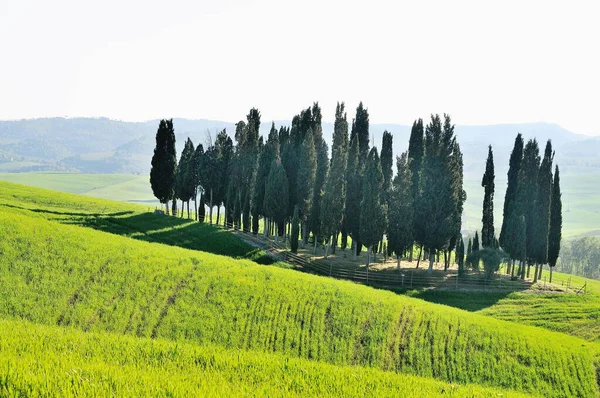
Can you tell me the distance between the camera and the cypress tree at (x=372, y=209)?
57438 mm

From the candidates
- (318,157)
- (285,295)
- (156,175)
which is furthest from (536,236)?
(156,175)

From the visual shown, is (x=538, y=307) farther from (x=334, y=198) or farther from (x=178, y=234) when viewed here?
(x=178, y=234)

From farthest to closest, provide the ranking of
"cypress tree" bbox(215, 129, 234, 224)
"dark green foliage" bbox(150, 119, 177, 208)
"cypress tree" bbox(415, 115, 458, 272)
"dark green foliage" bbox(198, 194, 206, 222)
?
"dark green foliage" bbox(198, 194, 206, 222) → "cypress tree" bbox(215, 129, 234, 224) → "dark green foliage" bbox(150, 119, 177, 208) → "cypress tree" bbox(415, 115, 458, 272)

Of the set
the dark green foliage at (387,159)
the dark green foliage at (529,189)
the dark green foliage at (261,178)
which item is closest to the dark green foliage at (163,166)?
the dark green foliage at (261,178)

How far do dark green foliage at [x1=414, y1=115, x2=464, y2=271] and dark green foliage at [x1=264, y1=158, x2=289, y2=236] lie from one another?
58.7 ft

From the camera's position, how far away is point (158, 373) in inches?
646

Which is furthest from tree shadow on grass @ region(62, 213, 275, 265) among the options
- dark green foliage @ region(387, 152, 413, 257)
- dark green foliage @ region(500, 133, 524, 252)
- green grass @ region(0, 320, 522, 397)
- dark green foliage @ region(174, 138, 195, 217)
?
dark green foliage @ region(500, 133, 524, 252)

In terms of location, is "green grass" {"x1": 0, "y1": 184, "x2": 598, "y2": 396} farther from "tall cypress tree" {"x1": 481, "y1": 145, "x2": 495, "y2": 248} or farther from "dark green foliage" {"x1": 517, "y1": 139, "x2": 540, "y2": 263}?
"tall cypress tree" {"x1": 481, "y1": 145, "x2": 495, "y2": 248}

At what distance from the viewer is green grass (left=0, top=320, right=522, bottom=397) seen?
14117 mm

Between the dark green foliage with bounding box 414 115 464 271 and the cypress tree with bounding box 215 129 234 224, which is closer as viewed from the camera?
the dark green foliage with bounding box 414 115 464 271

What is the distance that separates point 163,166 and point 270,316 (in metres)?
46.2

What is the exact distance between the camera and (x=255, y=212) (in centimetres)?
6794

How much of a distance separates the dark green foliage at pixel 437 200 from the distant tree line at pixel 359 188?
124 mm

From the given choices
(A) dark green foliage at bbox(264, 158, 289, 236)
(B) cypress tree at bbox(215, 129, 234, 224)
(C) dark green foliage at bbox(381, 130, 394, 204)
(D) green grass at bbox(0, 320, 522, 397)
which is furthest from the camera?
(B) cypress tree at bbox(215, 129, 234, 224)
